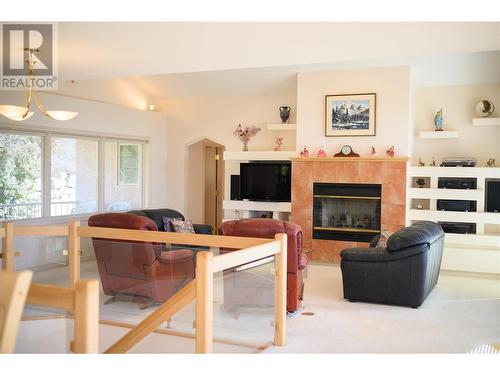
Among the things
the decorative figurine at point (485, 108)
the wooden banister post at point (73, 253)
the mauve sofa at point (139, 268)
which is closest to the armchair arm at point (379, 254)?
the mauve sofa at point (139, 268)

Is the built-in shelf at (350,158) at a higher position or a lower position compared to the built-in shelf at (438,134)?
lower

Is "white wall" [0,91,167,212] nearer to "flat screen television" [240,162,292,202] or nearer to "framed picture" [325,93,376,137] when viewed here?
"flat screen television" [240,162,292,202]

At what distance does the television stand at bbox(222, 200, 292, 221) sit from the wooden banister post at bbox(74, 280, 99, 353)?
7.13 metres

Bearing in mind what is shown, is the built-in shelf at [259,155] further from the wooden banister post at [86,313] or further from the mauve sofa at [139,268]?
the wooden banister post at [86,313]

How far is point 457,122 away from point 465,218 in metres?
1.68

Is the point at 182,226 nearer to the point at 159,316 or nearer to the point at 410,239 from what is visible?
the point at 410,239

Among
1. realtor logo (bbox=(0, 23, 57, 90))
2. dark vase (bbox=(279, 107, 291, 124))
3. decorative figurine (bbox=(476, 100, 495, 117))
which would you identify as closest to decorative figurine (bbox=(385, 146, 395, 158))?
decorative figurine (bbox=(476, 100, 495, 117))

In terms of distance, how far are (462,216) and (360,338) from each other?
4292 millimetres

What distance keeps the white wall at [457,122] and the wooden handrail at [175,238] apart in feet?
18.7

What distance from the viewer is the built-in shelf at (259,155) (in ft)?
31.5

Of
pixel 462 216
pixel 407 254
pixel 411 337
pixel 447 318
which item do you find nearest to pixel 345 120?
pixel 462 216

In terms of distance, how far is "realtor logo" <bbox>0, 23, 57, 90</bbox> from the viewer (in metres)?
4.79

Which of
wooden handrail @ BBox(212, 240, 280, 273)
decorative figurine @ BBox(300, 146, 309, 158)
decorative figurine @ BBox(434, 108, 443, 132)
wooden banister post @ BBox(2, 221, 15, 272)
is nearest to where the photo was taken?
wooden handrail @ BBox(212, 240, 280, 273)

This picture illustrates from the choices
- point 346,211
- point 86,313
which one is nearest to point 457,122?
point 346,211
